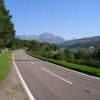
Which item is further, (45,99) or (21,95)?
(21,95)

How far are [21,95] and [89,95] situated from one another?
271 cm

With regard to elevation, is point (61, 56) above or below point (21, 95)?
below

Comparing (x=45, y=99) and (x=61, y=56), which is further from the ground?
(x=45, y=99)

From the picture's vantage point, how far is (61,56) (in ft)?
192

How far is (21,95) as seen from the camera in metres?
12.1

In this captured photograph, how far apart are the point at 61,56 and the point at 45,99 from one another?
156ft

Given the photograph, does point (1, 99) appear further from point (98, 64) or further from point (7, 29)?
point (7, 29)

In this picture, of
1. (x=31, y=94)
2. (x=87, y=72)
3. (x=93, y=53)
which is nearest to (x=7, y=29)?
(x=93, y=53)

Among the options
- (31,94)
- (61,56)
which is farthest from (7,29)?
(31,94)

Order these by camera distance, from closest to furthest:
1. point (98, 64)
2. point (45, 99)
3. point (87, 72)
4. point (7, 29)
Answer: point (45, 99)
point (87, 72)
point (98, 64)
point (7, 29)

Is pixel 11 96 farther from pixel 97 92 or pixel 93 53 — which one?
pixel 93 53

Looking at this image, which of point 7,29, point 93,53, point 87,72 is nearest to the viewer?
point 87,72

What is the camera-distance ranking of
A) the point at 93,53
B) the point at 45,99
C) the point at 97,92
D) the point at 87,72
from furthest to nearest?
the point at 93,53
the point at 87,72
the point at 97,92
the point at 45,99

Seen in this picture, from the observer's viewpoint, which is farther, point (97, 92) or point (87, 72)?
point (87, 72)
